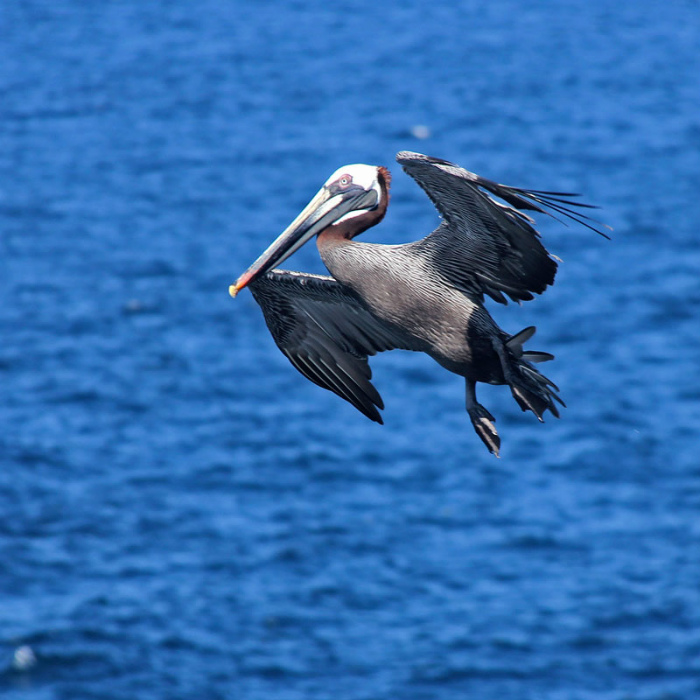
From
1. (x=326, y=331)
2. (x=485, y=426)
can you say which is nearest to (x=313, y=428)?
(x=326, y=331)

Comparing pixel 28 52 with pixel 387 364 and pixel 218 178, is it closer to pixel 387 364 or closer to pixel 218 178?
pixel 218 178

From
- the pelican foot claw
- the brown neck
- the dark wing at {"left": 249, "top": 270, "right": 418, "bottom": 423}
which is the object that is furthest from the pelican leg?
the brown neck

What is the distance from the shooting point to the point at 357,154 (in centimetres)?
8088

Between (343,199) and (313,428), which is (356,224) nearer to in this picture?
(343,199)

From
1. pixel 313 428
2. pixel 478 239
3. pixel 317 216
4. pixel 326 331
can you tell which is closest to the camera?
pixel 478 239

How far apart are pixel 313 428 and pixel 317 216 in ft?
183

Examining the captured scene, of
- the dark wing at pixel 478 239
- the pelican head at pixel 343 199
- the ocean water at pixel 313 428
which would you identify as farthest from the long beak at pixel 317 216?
the ocean water at pixel 313 428

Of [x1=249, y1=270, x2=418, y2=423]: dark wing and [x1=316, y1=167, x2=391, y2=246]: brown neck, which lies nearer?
[x1=316, y1=167, x2=391, y2=246]: brown neck

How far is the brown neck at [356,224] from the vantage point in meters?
12.2

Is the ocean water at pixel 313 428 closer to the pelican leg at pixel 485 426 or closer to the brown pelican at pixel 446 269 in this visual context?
the pelican leg at pixel 485 426

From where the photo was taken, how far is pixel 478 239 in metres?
11.7

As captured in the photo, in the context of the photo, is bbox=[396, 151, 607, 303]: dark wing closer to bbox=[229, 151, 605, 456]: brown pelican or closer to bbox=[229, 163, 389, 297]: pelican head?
bbox=[229, 151, 605, 456]: brown pelican

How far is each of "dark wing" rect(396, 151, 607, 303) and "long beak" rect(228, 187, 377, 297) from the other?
73 centimetres

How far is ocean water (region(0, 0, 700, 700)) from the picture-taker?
188 ft
